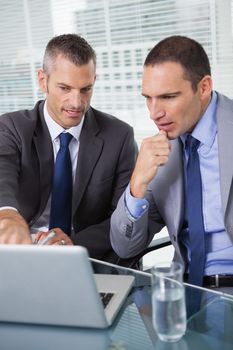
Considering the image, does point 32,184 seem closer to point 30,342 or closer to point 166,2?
point 30,342

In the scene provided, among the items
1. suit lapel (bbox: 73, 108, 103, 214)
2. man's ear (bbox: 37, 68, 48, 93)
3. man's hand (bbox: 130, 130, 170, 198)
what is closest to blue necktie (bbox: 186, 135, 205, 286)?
man's hand (bbox: 130, 130, 170, 198)

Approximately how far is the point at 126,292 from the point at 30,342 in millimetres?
310

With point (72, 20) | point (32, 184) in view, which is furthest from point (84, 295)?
point (72, 20)

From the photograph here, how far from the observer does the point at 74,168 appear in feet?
6.94

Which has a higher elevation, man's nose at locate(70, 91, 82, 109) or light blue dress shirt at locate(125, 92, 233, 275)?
man's nose at locate(70, 91, 82, 109)

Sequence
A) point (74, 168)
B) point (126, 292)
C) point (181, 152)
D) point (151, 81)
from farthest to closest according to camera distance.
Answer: point (74, 168) → point (181, 152) → point (151, 81) → point (126, 292)

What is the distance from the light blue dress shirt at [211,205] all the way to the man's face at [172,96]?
0.06 metres

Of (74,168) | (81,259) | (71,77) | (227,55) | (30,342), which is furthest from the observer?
(227,55)

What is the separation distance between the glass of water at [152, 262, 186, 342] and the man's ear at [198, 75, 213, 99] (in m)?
0.81

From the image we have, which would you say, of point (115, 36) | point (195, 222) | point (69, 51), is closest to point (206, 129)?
point (195, 222)

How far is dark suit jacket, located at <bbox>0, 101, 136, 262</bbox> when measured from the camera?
2.04 metres

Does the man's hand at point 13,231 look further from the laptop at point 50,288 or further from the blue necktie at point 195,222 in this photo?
the blue necktie at point 195,222

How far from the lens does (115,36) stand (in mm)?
3260

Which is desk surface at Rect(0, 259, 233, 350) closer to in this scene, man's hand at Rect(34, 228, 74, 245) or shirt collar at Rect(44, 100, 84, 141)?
man's hand at Rect(34, 228, 74, 245)
